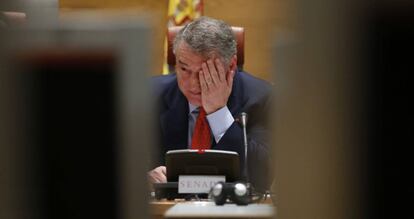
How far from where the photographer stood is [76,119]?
1.34ft

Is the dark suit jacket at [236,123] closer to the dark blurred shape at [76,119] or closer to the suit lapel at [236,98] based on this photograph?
the suit lapel at [236,98]

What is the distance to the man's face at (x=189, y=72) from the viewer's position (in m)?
2.84

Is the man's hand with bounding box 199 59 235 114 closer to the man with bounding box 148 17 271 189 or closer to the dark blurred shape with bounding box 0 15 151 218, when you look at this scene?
the man with bounding box 148 17 271 189

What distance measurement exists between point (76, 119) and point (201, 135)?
7.66ft

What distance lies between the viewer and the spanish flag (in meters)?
3.76

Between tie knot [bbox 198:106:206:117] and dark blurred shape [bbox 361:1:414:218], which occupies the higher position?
dark blurred shape [bbox 361:1:414:218]

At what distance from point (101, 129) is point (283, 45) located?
11 cm

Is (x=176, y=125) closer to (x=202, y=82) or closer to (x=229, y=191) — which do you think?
(x=202, y=82)

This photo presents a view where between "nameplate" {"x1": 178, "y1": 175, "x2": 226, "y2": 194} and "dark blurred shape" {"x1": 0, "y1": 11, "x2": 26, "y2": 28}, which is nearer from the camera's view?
"dark blurred shape" {"x1": 0, "y1": 11, "x2": 26, "y2": 28}

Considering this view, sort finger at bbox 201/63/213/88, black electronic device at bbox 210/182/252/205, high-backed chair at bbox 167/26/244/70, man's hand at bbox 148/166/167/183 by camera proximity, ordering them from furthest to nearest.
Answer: high-backed chair at bbox 167/26/244/70
finger at bbox 201/63/213/88
man's hand at bbox 148/166/167/183
black electronic device at bbox 210/182/252/205

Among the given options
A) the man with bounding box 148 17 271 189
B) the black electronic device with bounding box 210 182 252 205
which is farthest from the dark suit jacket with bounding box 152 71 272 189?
the black electronic device with bounding box 210 182 252 205

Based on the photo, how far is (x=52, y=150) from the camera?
0.40m

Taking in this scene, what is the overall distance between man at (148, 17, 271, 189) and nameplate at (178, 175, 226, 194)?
435 millimetres

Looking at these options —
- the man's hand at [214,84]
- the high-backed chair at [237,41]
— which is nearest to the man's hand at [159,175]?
the man's hand at [214,84]
